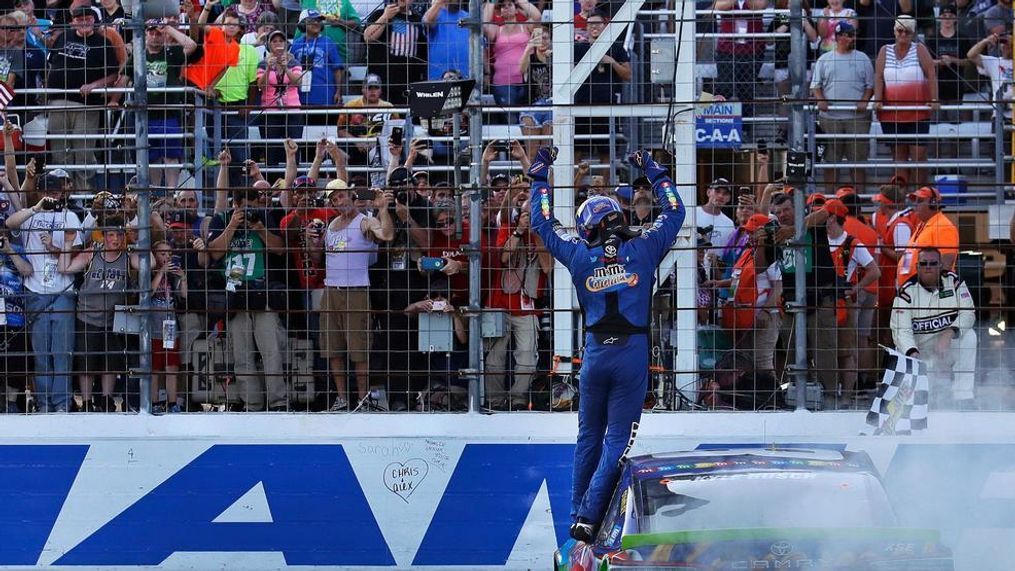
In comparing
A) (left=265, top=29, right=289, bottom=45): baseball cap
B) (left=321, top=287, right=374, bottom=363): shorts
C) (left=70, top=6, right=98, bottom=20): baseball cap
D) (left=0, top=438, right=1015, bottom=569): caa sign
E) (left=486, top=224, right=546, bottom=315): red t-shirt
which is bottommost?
(left=0, top=438, right=1015, bottom=569): caa sign

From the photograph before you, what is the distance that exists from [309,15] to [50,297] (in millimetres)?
3304

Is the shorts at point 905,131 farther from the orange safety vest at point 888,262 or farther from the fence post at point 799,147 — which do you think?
the fence post at point 799,147

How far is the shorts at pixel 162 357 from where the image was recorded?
9516 mm

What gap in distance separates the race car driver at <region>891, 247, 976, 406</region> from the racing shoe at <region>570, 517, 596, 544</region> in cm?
289

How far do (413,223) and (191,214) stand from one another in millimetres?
2044

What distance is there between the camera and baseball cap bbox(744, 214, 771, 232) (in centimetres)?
955

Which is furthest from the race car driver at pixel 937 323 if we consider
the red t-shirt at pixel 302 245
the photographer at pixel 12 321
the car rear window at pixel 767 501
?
the photographer at pixel 12 321

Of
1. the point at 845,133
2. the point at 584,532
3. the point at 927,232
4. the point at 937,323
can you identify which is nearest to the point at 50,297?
the point at 584,532

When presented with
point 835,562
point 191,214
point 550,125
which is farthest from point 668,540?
point 191,214

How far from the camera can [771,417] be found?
29.4ft

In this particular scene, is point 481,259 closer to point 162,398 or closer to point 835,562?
point 162,398

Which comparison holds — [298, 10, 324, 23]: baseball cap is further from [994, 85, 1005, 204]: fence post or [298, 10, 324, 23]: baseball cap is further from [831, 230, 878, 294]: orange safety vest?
[994, 85, 1005, 204]: fence post

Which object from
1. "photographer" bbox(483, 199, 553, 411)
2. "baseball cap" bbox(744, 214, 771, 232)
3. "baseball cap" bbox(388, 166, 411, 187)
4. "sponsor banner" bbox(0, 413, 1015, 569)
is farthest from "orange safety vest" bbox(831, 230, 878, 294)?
"baseball cap" bbox(388, 166, 411, 187)

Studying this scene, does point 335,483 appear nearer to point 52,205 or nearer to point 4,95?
point 52,205
